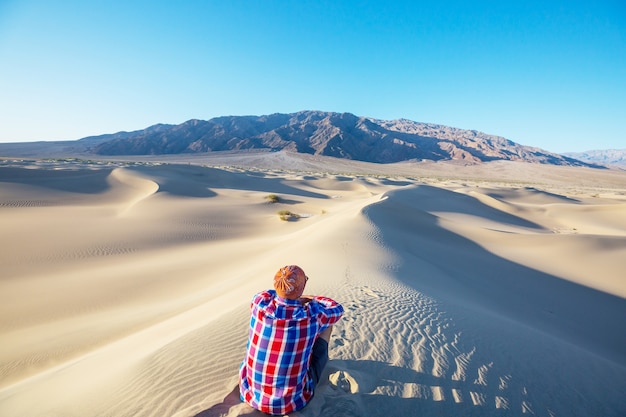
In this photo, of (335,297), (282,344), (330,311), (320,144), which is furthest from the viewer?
(320,144)

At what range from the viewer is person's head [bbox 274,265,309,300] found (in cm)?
211

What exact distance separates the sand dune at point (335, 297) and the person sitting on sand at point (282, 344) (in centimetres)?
17

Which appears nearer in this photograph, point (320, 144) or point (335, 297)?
point (335, 297)

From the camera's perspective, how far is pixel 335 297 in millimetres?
4238

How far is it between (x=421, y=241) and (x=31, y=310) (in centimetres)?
910

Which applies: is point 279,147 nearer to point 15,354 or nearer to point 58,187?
point 58,187

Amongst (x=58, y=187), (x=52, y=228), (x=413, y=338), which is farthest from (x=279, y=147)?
(x=413, y=338)

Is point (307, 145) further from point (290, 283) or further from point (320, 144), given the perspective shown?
point (290, 283)

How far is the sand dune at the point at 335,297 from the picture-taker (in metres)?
2.61

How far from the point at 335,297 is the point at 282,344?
Result: 7.24 ft

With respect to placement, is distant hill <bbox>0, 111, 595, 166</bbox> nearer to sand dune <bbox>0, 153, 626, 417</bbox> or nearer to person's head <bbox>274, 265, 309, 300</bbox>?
sand dune <bbox>0, 153, 626, 417</bbox>

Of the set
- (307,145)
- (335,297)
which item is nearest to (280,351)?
(335,297)

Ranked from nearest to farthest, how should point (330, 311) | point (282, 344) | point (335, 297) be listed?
point (282, 344), point (330, 311), point (335, 297)

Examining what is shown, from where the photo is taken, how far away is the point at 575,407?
268cm
